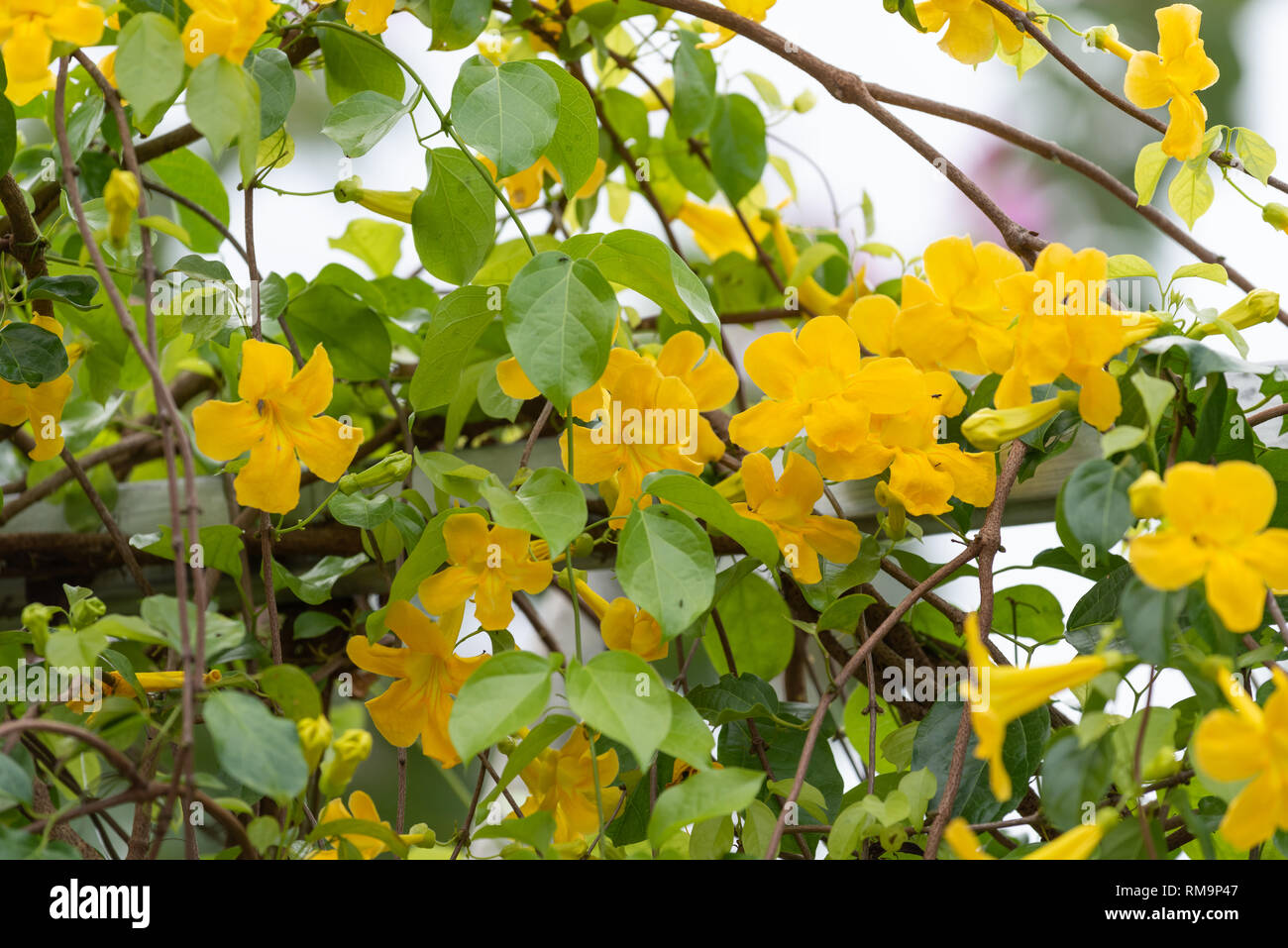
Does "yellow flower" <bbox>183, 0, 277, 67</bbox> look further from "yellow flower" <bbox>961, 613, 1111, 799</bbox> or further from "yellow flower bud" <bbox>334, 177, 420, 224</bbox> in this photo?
"yellow flower" <bbox>961, 613, 1111, 799</bbox>

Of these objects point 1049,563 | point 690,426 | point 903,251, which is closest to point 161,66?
point 690,426

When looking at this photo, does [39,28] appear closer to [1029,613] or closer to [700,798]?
[700,798]

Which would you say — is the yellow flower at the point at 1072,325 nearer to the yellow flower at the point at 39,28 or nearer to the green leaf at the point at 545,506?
the green leaf at the point at 545,506

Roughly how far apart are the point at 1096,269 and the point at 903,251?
2.00ft

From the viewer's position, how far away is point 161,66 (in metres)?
0.41

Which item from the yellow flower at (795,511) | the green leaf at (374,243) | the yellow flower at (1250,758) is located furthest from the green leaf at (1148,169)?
the green leaf at (374,243)

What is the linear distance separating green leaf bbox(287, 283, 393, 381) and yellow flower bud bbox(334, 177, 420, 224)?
11 centimetres

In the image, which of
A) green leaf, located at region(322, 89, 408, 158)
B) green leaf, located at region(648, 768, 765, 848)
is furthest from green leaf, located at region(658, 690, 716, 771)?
green leaf, located at region(322, 89, 408, 158)

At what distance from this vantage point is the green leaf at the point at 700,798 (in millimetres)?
385

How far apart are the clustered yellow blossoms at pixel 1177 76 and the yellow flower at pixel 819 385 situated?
0.21 metres

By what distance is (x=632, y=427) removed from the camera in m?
0.53

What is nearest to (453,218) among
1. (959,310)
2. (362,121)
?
(362,121)

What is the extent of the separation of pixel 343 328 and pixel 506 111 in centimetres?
29

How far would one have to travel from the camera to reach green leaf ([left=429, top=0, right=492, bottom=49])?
57 centimetres
